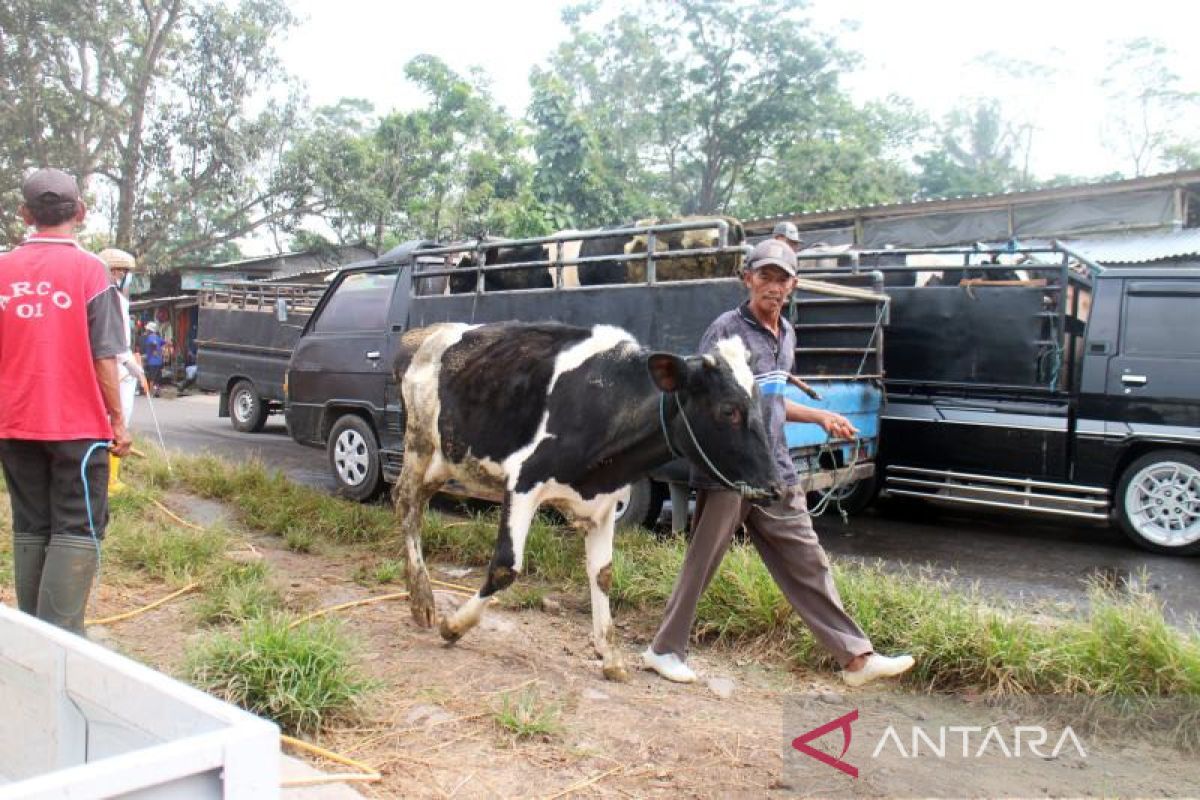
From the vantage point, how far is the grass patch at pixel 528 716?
3281 mm

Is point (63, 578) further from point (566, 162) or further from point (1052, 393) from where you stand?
point (566, 162)

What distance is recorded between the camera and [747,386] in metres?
3.63

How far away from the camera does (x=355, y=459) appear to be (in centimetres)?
789

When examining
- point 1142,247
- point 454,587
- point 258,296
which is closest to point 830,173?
point 1142,247

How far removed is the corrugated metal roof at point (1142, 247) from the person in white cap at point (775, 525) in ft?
29.1

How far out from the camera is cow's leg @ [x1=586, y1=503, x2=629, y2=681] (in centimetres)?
398

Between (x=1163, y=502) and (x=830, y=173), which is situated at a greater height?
(x=830, y=173)

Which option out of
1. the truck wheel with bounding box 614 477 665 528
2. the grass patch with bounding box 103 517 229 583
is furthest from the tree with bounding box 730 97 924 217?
the grass patch with bounding box 103 517 229 583

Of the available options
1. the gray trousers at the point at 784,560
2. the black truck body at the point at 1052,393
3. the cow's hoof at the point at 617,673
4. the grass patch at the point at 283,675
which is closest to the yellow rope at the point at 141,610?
the grass patch at the point at 283,675

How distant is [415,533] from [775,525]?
6.55ft

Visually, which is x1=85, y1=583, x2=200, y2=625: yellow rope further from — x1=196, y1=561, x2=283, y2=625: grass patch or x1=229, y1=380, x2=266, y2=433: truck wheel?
x1=229, y1=380, x2=266, y2=433: truck wheel

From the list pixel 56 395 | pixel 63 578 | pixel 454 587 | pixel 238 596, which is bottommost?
pixel 454 587

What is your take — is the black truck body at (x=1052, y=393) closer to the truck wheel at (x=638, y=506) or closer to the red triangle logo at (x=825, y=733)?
the truck wheel at (x=638, y=506)

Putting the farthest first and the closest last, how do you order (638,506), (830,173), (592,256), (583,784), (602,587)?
(830,173), (592,256), (638,506), (602,587), (583,784)
